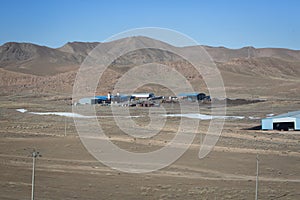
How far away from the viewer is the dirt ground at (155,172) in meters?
21.6

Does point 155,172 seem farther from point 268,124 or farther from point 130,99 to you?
point 130,99

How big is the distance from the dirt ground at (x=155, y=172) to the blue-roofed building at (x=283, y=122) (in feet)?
5.69

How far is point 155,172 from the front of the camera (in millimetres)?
27312

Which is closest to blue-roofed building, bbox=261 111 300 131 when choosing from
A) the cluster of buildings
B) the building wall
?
the building wall

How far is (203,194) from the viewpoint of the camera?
70.3ft

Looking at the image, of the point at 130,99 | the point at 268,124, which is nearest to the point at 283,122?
the point at 268,124

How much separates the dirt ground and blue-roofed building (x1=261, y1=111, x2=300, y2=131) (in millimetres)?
1735

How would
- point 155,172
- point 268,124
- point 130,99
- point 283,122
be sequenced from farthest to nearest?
point 130,99 < point 283,122 < point 268,124 < point 155,172

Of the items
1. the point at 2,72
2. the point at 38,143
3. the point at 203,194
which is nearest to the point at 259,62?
the point at 2,72

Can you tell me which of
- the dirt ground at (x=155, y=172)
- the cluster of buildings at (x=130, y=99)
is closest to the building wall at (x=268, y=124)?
the dirt ground at (x=155, y=172)

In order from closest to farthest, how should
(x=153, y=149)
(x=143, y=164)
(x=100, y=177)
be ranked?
1. (x=100, y=177)
2. (x=143, y=164)
3. (x=153, y=149)

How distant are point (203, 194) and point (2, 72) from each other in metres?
167

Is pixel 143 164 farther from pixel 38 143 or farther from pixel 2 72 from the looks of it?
pixel 2 72

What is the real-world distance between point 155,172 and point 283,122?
95.5 ft
